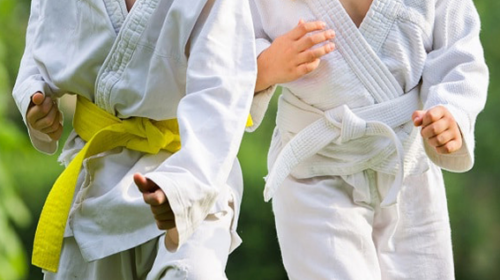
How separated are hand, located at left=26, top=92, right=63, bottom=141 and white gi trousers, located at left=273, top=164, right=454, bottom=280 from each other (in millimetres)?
758

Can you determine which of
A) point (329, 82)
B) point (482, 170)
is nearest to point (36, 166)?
point (482, 170)

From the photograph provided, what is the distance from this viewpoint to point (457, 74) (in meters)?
3.53

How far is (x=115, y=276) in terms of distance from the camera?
10.9ft

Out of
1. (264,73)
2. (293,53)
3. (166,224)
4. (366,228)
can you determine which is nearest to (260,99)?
(264,73)

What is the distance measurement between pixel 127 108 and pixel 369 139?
31.0 inches

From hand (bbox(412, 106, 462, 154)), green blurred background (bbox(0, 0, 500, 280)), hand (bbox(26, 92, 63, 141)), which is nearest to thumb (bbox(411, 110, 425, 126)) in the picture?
hand (bbox(412, 106, 462, 154))

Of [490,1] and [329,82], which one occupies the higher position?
[329,82]

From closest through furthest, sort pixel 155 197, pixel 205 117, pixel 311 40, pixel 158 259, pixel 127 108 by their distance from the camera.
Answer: pixel 155 197 → pixel 205 117 → pixel 158 259 → pixel 127 108 → pixel 311 40

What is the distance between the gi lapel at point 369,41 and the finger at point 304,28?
0.10m

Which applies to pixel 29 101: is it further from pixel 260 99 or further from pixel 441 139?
pixel 441 139

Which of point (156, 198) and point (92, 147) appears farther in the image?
point (92, 147)

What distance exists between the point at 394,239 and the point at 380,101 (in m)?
0.43

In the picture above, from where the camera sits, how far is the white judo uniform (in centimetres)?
357

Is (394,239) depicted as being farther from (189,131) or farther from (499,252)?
(499,252)
